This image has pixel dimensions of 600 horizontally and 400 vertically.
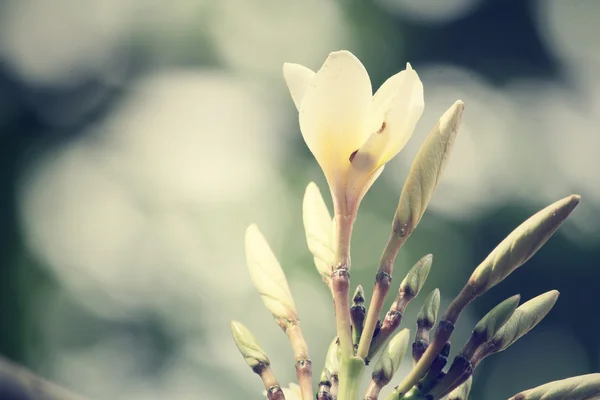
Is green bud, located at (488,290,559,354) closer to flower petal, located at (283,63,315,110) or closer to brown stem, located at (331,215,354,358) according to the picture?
brown stem, located at (331,215,354,358)

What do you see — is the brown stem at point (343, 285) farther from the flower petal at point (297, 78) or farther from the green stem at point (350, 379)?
the flower petal at point (297, 78)

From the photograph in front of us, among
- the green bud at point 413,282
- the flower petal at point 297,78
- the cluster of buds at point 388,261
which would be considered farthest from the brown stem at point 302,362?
the flower petal at point 297,78

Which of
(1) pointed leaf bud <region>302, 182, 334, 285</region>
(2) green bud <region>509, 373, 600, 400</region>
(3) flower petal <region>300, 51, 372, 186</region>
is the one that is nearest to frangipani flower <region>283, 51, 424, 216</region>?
(3) flower petal <region>300, 51, 372, 186</region>

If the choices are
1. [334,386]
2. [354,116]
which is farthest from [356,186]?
[334,386]

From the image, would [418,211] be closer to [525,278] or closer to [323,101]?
[323,101]

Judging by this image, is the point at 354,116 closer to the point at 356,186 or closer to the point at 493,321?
the point at 356,186
